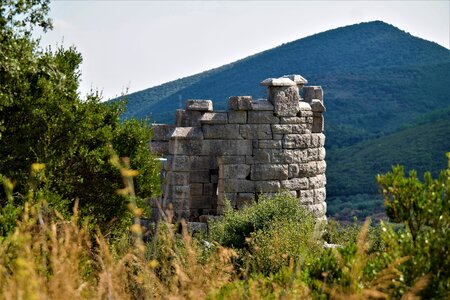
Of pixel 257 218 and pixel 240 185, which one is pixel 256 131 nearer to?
pixel 240 185

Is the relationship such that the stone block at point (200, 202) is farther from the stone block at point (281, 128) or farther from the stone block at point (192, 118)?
the stone block at point (281, 128)

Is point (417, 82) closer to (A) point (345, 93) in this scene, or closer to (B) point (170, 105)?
(A) point (345, 93)

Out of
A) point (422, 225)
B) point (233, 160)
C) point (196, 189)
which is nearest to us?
point (422, 225)

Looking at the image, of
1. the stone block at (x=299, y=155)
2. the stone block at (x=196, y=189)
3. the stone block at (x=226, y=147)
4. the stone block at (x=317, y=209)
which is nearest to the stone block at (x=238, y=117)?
the stone block at (x=226, y=147)

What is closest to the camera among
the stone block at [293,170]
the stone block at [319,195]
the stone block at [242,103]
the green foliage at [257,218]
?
the green foliage at [257,218]

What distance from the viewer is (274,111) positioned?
1712cm

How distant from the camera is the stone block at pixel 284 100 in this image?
1714 centimetres

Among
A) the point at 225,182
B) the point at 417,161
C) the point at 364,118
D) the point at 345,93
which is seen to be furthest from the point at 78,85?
the point at 345,93

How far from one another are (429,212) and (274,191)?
1154cm

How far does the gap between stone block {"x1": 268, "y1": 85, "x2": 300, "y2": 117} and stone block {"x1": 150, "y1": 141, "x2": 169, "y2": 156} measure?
249cm

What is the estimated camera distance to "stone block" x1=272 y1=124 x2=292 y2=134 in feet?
56.1

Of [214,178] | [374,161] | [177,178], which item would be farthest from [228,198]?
[374,161]

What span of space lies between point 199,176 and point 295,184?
1.94 meters

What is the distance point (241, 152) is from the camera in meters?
17.1
